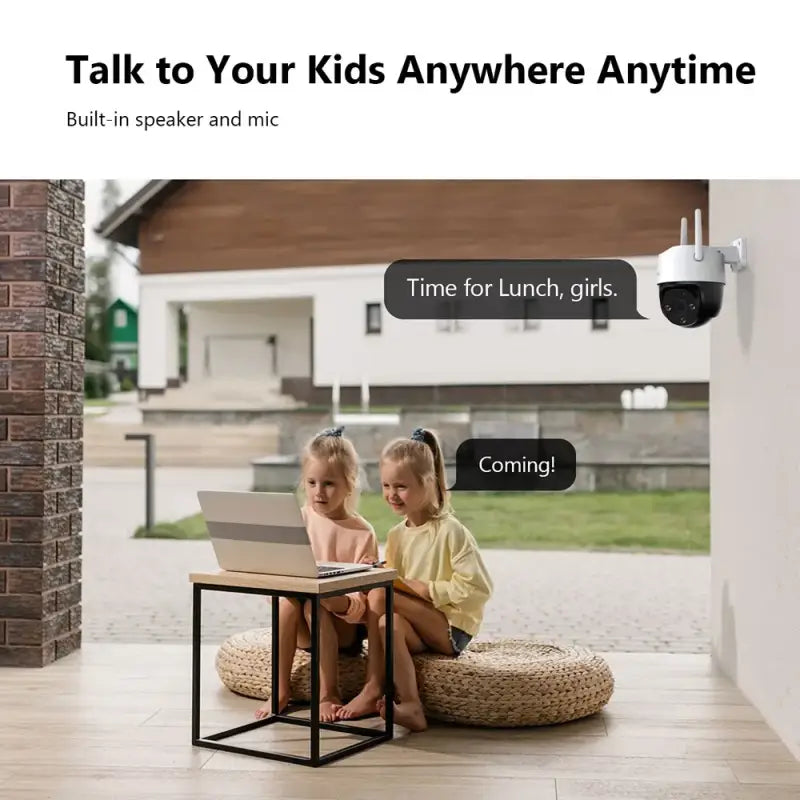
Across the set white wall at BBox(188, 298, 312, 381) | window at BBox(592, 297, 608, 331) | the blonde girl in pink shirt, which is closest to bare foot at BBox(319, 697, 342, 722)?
the blonde girl in pink shirt

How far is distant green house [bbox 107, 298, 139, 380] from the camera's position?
1132cm

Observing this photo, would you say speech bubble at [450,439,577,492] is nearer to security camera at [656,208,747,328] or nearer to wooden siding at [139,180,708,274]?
wooden siding at [139,180,708,274]

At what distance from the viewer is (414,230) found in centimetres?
1118

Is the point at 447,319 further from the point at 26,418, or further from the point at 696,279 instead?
the point at 696,279

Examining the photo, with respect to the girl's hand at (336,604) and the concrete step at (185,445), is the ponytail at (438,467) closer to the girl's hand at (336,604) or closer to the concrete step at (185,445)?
the girl's hand at (336,604)

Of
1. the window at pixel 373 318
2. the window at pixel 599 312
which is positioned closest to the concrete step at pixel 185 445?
the window at pixel 373 318

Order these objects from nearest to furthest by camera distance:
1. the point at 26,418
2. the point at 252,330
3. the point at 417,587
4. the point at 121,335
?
the point at 417,587 < the point at 26,418 < the point at 252,330 < the point at 121,335

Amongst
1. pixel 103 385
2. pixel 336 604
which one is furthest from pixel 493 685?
pixel 103 385

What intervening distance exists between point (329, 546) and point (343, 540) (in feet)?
0.12

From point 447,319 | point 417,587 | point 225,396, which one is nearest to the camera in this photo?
point 417,587

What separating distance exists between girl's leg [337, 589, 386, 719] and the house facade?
279 inches

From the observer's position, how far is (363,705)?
289 centimetres

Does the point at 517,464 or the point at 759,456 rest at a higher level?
the point at 759,456
